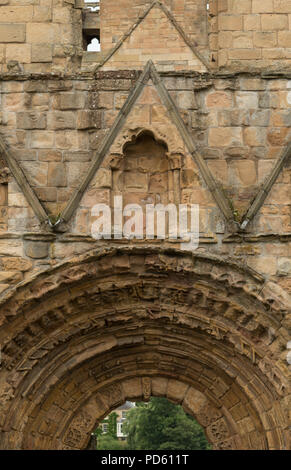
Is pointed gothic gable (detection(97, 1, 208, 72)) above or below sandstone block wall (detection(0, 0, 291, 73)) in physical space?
above

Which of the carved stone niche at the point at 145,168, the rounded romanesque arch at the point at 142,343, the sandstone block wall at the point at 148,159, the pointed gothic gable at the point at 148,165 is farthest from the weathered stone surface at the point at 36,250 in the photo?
the carved stone niche at the point at 145,168

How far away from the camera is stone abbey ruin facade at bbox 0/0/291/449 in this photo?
32.8 ft

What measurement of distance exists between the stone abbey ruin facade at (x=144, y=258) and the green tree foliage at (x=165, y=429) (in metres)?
22.0

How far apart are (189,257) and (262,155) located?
162 cm

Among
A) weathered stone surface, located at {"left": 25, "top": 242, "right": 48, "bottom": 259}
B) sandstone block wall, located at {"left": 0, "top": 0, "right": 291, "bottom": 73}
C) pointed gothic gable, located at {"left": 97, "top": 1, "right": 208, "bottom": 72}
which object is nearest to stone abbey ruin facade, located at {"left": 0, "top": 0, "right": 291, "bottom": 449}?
weathered stone surface, located at {"left": 25, "top": 242, "right": 48, "bottom": 259}

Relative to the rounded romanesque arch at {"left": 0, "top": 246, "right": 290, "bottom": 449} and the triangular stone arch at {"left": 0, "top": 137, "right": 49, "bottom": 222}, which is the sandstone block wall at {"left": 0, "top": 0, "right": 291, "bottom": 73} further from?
the rounded romanesque arch at {"left": 0, "top": 246, "right": 290, "bottom": 449}

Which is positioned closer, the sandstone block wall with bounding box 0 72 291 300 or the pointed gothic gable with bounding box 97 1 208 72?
the sandstone block wall with bounding box 0 72 291 300

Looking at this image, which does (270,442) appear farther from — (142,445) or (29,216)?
(142,445)

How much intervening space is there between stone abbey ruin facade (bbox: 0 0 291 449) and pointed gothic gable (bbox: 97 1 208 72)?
382 cm

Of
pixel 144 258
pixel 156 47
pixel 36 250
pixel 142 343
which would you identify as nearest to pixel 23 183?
pixel 36 250

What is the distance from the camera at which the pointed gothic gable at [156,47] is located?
14.8m

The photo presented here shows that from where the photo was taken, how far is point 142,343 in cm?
1072

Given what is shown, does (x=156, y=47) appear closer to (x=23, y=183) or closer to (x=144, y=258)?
(x=23, y=183)

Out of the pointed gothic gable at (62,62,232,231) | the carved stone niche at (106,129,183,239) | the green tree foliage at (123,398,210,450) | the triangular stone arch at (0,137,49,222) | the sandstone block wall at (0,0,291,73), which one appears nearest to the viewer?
the triangular stone arch at (0,137,49,222)
